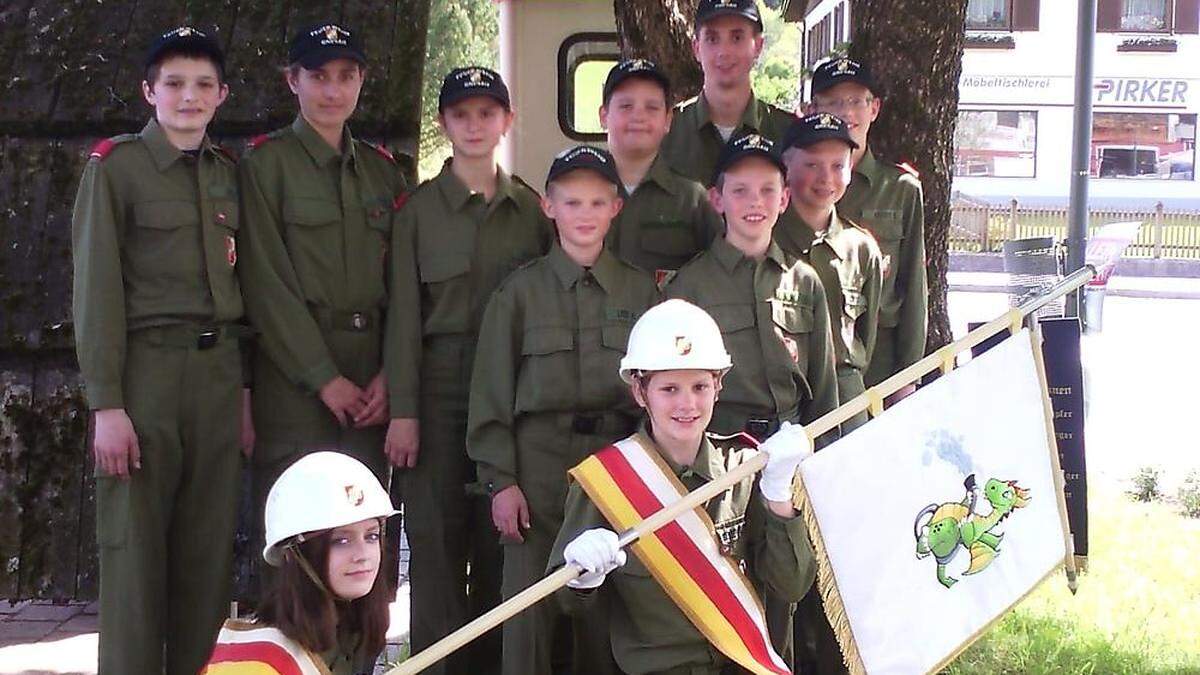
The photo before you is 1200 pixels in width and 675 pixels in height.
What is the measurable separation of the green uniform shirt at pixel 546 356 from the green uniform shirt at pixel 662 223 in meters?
0.37

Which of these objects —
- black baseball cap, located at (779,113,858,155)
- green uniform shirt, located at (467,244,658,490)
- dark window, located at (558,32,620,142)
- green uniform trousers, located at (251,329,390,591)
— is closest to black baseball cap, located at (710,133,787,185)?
black baseball cap, located at (779,113,858,155)

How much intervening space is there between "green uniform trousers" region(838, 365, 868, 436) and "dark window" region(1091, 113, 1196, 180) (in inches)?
1076

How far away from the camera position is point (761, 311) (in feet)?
12.6

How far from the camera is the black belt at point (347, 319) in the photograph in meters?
4.21

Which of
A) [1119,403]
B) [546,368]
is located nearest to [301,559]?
[546,368]

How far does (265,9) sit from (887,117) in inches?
101

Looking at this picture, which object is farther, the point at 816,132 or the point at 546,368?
the point at 816,132

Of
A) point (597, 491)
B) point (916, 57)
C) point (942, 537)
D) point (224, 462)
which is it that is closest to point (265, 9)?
point (224, 462)

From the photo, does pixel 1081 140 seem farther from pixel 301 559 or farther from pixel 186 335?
pixel 301 559

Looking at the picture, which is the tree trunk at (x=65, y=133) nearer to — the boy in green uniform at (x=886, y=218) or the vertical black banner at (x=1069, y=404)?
the boy in green uniform at (x=886, y=218)

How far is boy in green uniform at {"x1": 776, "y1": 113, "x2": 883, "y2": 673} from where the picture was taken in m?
4.11

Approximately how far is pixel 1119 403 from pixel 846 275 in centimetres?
845

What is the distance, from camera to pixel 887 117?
17.5 ft

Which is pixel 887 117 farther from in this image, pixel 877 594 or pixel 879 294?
pixel 877 594
